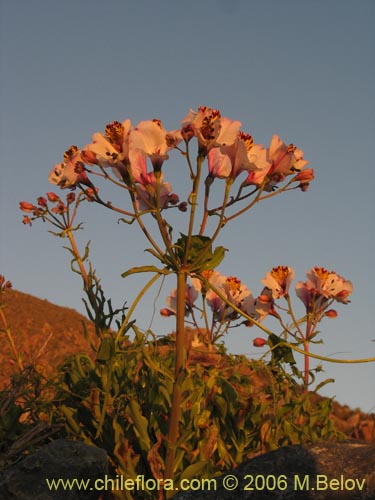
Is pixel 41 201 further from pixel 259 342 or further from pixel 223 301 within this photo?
pixel 259 342

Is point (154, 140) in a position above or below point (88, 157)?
above

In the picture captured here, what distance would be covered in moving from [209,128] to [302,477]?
5.84ft

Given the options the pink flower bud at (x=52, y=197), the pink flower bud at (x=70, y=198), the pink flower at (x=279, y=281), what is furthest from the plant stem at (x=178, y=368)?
the pink flower bud at (x=52, y=197)

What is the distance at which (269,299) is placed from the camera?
481 cm

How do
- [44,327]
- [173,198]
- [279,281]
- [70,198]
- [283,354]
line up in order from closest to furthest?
[173,198] < [283,354] < [279,281] < [70,198] < [44,327]

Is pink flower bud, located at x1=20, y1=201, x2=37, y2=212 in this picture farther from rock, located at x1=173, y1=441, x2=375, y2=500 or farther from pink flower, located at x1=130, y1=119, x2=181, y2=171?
rock, located at x1=173, y1=441, x2=375, y2=500

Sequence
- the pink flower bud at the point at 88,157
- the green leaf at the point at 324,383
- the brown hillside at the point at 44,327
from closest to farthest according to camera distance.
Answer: the pink flower bud at the point at 88,157, the green leaf at the point at 324,383, the brown hillside at the point at 44,327

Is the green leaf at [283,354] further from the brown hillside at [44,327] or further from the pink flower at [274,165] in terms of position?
the brown hillside at [44,327]

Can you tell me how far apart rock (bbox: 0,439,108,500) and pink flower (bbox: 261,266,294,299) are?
166 cm

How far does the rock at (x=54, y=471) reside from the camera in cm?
386

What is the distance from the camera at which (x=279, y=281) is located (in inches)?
192

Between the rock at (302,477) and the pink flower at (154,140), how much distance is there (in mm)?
1691

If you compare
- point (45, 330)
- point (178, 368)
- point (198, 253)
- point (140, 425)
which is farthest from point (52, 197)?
point (45, 330)

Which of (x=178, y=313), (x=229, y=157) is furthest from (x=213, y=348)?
(x=229, y=157)
